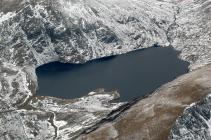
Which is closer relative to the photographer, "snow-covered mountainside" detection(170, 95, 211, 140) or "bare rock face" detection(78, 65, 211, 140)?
"snow-covered mountainside" detection(170, 95, 211, 140)

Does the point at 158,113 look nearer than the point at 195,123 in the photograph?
No

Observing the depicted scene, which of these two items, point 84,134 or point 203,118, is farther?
point 84,134

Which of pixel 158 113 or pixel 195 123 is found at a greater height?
pixel 158 113

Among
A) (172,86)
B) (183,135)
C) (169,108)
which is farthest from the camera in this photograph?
(172,86)

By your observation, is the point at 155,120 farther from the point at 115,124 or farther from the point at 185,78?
the point at 185,78

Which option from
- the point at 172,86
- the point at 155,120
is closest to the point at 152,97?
the point at 172,86

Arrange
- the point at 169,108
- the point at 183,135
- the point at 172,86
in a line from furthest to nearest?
the point at 172,86, the point at 169,108, the point at 183,135

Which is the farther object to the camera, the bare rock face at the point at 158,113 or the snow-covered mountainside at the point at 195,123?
the bare rock face at the point at 158,113

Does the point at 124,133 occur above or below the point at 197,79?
below
